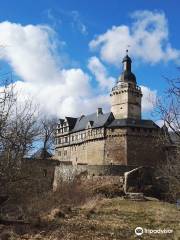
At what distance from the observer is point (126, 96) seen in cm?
6022

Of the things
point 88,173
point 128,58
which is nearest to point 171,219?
point 88,173

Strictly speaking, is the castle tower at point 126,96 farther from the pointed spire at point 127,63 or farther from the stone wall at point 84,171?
the stone wall at point 84,171

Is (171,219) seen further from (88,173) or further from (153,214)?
(88,173)

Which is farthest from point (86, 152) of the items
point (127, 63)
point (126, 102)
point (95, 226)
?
point (95, 226)

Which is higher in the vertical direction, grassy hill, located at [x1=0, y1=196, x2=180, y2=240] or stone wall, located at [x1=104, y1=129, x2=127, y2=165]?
stone wall, located at [x1=104, y1=129, x2=127, y2=165]

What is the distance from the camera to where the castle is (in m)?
56.2

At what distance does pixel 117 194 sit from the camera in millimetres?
34594

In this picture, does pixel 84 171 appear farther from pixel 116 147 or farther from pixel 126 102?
pixel 126 102

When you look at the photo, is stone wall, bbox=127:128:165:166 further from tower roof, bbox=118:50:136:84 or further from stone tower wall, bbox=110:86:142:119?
tower roof, bbox=118:50:136:84

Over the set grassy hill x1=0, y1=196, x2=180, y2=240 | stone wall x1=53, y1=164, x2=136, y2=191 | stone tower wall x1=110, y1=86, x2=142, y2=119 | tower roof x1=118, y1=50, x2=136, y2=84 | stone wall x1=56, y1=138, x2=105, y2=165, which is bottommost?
grassy hill x1=0, y1=196, x2=180, y2=240

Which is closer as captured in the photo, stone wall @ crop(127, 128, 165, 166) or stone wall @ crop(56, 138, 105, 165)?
stone wall @ crop(127, 128, 165, 166)

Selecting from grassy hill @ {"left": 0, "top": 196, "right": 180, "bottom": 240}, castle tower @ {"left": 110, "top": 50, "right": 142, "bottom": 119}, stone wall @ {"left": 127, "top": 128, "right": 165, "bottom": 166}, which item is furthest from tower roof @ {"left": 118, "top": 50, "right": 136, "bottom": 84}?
grassy hill @ {"left": 0, "top": 196, "right": 180, "bottom": 240}

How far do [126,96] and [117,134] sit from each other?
670 centimetres

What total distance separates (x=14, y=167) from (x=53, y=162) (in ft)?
105
